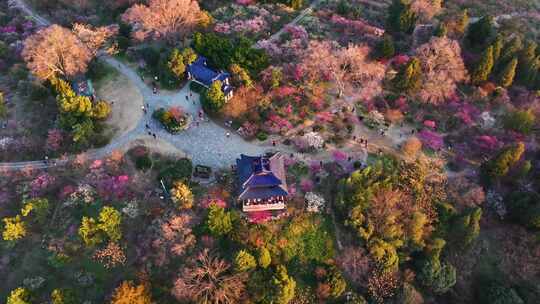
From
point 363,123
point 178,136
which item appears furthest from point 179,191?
point 363,123

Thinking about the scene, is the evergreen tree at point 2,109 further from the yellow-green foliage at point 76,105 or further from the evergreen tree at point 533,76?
the evergreen tree at point 533,76

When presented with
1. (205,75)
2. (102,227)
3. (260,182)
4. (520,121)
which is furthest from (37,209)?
(520,121)

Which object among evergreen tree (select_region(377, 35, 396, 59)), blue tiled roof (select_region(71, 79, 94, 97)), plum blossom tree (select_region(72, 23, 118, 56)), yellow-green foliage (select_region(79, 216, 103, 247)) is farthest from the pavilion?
evergreen tree (select_region(377, 35, 396, 59))

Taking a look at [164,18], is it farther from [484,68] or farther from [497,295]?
[497,295]

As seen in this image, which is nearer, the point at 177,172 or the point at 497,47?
the point at 177,172

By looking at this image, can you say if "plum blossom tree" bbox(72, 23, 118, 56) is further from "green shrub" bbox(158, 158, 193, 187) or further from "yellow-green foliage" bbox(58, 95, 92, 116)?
"green shrub" bbox(158, 158, 193, 187)

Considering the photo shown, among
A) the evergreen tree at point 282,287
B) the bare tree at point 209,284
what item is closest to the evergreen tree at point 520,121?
the evergreen tree at point 282,287
